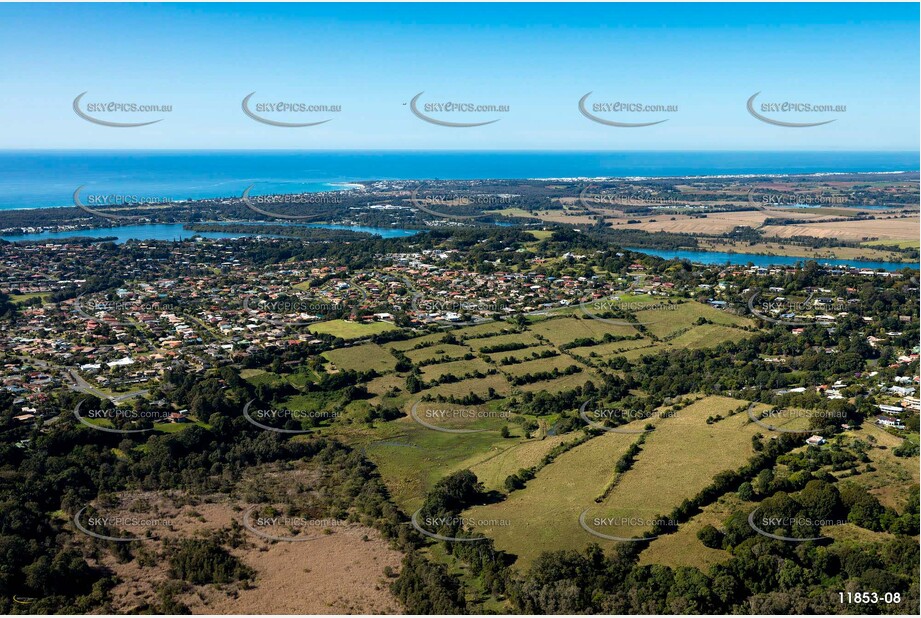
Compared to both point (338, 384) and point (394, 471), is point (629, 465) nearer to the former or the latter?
point (394, 471)

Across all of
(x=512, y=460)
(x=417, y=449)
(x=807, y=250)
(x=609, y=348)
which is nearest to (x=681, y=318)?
(x=609, y=348)

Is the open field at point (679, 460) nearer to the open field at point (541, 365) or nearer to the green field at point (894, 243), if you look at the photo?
the open field at point (541, 365)

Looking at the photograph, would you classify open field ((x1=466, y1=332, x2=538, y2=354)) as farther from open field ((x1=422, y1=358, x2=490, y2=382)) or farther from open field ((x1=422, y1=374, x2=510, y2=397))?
open field ((x1=422, y1=374, x2=510, y2=397))

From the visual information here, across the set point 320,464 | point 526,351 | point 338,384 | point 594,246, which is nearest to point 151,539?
point 320,464

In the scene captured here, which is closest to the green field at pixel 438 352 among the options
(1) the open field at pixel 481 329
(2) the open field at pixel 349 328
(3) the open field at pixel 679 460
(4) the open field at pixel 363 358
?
(4) the open field at pixel 363 358

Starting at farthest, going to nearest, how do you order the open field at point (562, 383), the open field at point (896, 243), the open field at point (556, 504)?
the open field at point (896, 243) < the open field at point (562, 383) < the open field at point (556, 504)

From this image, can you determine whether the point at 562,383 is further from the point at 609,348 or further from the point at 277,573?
the point at 277,573
